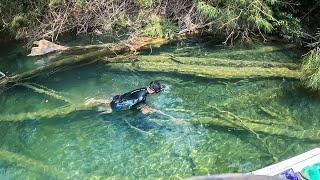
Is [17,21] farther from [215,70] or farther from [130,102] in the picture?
[215,70]

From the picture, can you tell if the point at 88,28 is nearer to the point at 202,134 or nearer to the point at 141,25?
the point at 141,25

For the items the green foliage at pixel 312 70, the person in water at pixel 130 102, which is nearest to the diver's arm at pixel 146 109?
the person in water at pixel 130 102

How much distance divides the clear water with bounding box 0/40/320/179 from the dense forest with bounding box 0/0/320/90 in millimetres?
630

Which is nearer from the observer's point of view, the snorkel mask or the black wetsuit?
the black wetsuit

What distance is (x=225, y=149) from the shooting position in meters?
5.23

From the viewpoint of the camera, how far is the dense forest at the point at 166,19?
734cm

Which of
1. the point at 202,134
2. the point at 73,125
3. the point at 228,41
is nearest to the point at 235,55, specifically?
the point at 228,41

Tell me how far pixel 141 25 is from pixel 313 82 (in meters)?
3.87

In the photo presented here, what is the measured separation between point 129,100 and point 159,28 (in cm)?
267

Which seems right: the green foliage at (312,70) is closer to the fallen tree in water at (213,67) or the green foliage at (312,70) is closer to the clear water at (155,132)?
the clear water at (155,132)

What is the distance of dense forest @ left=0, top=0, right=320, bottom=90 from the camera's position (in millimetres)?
7344

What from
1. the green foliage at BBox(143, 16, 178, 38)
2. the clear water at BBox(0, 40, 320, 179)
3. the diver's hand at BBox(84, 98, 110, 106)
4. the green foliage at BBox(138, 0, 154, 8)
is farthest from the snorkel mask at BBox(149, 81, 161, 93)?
the green foliage at BBox(138, 0, 154, 8)

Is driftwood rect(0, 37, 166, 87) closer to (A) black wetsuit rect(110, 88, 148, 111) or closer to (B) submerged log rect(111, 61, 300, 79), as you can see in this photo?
(B) submerged log rect(111, 61, 300, 79)

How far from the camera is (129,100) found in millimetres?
6145
